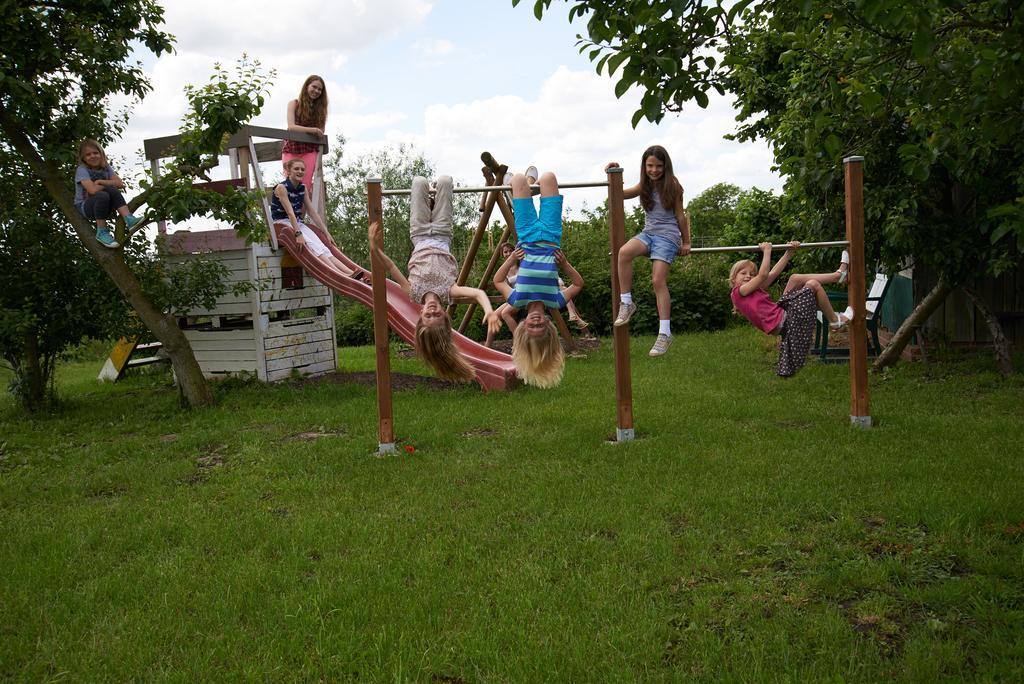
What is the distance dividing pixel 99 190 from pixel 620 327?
5.66m

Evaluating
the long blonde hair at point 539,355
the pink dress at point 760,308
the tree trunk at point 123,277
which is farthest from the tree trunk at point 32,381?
the pink dress at point 760,308

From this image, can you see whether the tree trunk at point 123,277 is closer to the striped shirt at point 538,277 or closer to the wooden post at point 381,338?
the wooden post at point 381,338

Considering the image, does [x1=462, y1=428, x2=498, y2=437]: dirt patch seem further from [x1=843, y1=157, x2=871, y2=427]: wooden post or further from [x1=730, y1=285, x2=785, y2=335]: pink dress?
[x1=843, y1=157, x2=871, y2=427]: wooden post

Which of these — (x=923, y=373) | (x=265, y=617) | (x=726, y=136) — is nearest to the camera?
(x=265, y=617)

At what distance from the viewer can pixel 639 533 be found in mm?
5223

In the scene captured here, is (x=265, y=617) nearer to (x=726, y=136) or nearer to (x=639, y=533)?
(x=639, y=533)

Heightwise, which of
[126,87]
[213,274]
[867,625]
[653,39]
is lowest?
[867,625]

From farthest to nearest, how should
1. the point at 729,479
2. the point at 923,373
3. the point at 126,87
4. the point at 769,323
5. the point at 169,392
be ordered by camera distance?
the point at 169,392 → the point at 923,373 → the point at 126,87 → the point at 769,323 → the point at 729,479

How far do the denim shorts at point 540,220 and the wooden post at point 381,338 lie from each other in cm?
134

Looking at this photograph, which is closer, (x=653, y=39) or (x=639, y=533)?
(x=653, y=39)

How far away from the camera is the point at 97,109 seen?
376 inches

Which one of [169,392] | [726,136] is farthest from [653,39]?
[726,136]

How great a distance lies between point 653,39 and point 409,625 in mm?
3033

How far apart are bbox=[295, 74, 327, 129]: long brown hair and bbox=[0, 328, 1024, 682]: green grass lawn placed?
15.2ft
